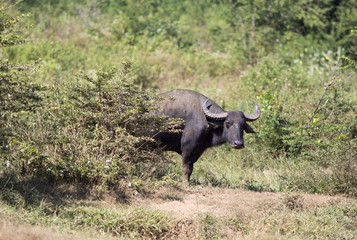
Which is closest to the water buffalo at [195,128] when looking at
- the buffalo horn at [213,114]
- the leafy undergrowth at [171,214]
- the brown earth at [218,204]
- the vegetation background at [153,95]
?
the buffalo horn at [213,114]

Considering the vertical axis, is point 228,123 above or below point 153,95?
below

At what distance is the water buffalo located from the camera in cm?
878

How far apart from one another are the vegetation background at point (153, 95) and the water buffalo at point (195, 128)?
0.51 m

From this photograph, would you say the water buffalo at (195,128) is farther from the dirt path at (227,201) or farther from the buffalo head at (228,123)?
the dirt path at (227,201)

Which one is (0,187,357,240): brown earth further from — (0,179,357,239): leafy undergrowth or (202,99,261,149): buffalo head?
(202,99,261,149): buffalo head

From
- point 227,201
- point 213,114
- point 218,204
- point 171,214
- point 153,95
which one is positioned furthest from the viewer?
point 213,114

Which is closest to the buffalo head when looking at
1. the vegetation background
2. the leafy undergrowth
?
the vegetation background

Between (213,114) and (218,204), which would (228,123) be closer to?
(213,114)

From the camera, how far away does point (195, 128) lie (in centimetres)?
886

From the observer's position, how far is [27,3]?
18953 mm

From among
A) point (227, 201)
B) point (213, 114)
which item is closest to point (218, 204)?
point (227, 201)

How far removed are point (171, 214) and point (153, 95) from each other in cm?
208

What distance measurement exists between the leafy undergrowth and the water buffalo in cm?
99

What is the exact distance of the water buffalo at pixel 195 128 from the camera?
8.78m
